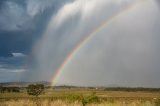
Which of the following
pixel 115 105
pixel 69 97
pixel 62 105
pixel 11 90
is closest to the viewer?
pixel 62 105

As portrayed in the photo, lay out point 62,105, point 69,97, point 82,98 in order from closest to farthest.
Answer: point 62,105 → point 82,98 → point 69,97

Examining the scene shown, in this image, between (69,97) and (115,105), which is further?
(69,97)

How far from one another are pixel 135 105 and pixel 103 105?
10.0 ft

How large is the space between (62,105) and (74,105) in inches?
49.1

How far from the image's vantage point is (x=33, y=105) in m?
28.1

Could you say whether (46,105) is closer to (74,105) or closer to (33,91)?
(74,105)

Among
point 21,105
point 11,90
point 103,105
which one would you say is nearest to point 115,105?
point 103,105

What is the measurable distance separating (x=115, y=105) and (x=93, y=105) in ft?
6.76

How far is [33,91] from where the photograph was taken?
43.3 metres

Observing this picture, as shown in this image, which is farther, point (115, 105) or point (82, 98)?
point (82, 98)

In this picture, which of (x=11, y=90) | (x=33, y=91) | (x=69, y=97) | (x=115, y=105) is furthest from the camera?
(x=11, y=90)

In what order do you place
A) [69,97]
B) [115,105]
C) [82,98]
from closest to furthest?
[115,105] → [82,98] → [69,97]

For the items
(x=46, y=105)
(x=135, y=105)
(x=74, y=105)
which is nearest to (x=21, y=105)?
(x=46, y=105)

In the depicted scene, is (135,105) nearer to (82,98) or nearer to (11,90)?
(82,98)
